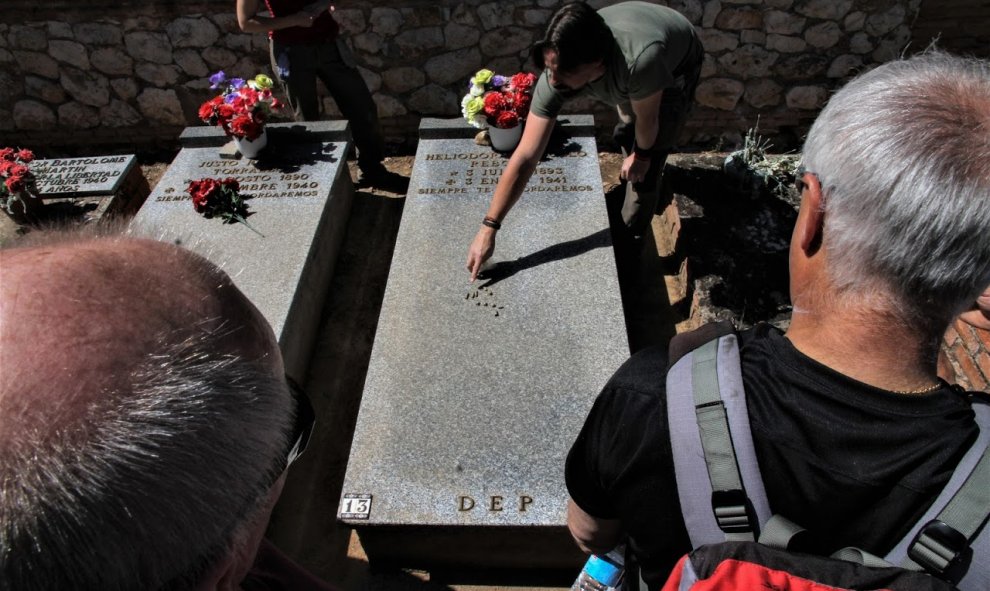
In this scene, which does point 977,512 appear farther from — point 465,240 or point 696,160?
point 696,160

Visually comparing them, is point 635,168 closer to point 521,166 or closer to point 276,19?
point 521,166

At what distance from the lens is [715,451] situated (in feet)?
3.61

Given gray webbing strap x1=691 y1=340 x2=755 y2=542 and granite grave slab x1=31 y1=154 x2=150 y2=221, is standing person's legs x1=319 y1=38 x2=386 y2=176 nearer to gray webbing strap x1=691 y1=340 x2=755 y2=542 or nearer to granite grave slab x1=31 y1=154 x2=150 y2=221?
granite grave slab x1=31 y1=154 x2=150 y2=221

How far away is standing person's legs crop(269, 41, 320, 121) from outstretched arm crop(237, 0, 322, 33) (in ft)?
0.84

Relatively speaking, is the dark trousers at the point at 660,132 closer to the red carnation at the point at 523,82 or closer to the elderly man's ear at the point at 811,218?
the red carnation at the point at 523,82

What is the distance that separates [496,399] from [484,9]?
370cm

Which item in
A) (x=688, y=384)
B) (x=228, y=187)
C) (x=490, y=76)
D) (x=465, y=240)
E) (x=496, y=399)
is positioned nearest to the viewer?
(x=688, y=384)

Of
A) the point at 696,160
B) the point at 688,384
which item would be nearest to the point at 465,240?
the point at 696,160

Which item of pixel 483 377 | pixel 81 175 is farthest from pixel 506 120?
pixel 81 175

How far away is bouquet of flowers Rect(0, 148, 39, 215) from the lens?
4.07m

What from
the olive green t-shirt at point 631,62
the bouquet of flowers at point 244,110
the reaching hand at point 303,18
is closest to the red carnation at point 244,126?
the bouquet of flowers at point 244,110

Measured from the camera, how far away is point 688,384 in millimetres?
1173

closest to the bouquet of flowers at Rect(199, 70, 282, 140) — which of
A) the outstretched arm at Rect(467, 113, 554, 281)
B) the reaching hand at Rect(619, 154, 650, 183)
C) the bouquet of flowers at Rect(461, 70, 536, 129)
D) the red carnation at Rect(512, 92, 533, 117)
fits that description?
the bouquet of flowers at Rect(461, 70, 536, 129)

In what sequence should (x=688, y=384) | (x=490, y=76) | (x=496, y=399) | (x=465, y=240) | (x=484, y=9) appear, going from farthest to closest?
(x=484, y=9)
(x=490, y=76)
(x=465, y=240)
(x=496, y=399)
(x=688, y=384)
